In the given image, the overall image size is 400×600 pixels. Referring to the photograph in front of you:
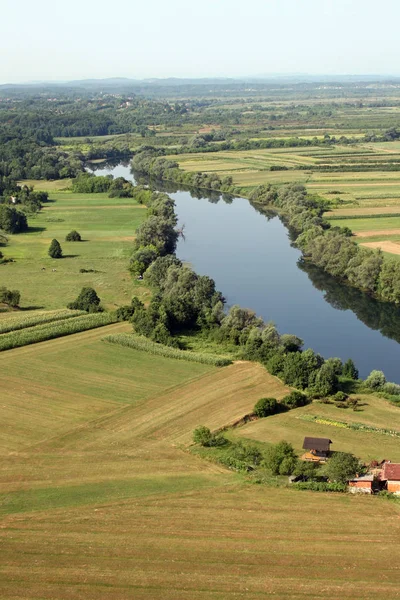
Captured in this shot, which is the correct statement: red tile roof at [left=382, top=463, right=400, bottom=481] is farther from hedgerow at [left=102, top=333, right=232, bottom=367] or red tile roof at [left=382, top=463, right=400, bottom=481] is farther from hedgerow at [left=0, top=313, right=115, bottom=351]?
hedgerow at [left=0, top=313, right=115, bottom=351]

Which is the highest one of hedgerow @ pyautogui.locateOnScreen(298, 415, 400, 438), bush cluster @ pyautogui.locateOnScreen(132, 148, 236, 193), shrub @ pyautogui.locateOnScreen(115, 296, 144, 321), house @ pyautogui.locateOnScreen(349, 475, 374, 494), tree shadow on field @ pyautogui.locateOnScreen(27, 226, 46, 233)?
bush cluster @ pyautogui.locateOnScreen(132, 148, 236, 193)

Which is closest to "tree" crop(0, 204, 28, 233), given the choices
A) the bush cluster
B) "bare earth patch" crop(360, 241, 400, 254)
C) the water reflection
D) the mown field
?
the water reflection

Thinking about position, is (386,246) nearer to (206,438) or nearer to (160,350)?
(160,350)

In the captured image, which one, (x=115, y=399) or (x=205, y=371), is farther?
(x=205, y=371)

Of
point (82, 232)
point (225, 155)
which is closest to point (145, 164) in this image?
point (225, 155)

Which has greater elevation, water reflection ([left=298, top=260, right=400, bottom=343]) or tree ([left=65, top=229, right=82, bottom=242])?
tree ([left=65, top=229, right=82, bottom=242])

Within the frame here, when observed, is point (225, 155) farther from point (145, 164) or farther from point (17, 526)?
point (17, 526)

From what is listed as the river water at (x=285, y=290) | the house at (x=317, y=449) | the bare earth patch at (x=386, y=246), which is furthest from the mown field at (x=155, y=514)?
the bare earth patch at (x=386, y=246)
